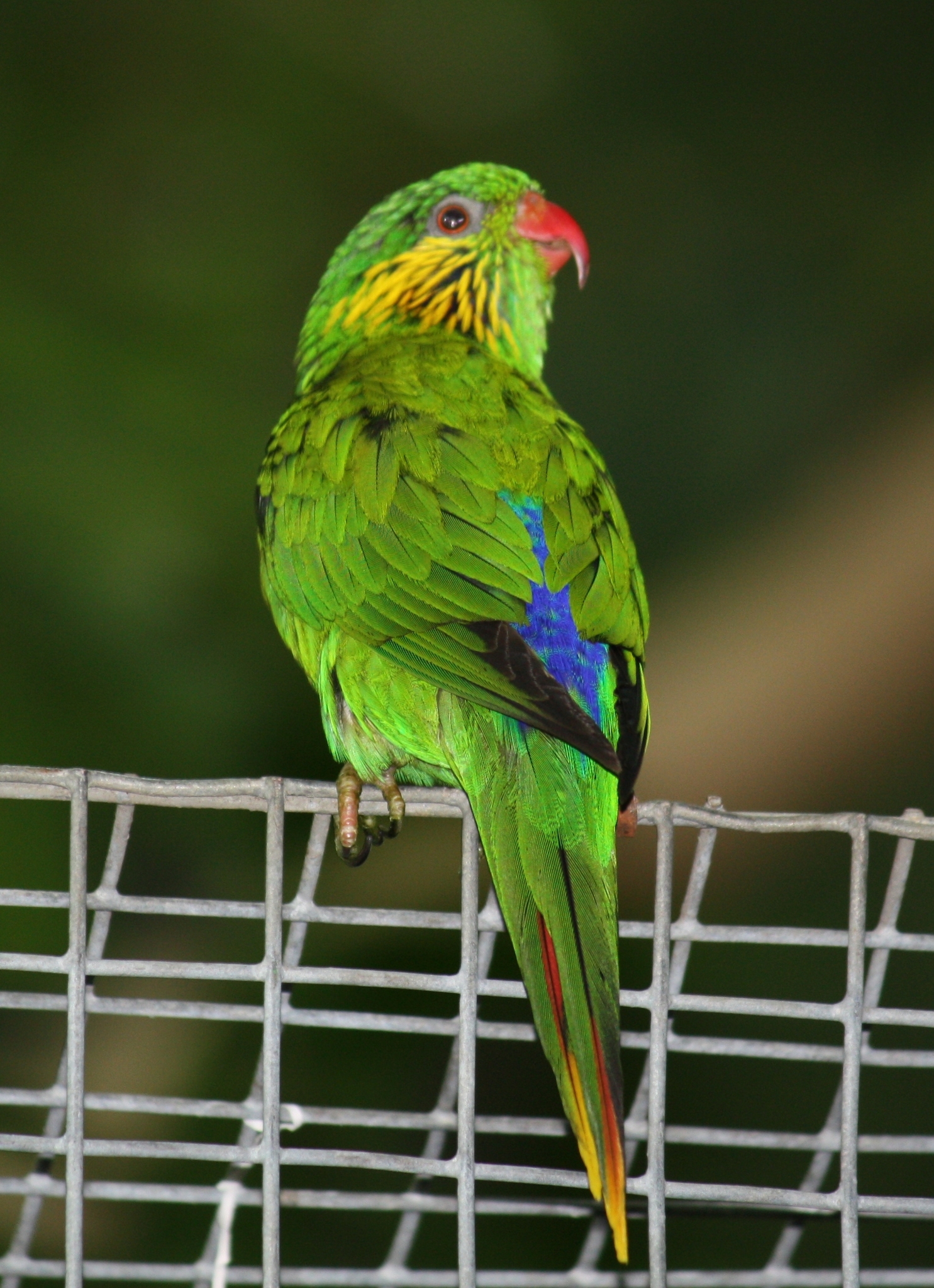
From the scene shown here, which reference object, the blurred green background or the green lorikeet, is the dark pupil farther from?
the blurred green background

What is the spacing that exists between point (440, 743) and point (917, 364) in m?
2.99

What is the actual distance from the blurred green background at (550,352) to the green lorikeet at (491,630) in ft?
4.14

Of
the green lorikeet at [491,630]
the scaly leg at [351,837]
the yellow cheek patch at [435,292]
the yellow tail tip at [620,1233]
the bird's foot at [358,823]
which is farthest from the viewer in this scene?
the yellow cheek patch at [435,292]

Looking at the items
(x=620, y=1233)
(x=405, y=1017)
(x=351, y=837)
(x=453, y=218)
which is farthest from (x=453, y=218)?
(x=620, y=1233)

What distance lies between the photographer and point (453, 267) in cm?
248

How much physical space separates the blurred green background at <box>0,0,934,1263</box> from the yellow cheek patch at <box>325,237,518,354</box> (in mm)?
1026

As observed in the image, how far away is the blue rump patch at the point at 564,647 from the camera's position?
158 cm

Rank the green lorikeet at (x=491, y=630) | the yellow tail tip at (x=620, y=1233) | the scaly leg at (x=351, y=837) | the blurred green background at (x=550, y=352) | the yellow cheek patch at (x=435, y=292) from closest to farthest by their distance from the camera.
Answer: the yellow tail tip at (x=620, y=1233) < the green lorikeet at (x=491, y=630) < the scaly leg at (x=351, y=837) < the yellow cheek patch at (x=435, y=292) < the blurred green background at (x=550, y=352)

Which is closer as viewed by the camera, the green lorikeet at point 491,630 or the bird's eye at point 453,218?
the green lorikeet at point 491,630

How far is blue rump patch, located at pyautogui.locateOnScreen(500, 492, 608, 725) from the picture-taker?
5.18 ft

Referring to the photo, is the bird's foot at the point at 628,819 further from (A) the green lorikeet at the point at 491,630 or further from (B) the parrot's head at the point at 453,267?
(B) the parrot's head at the point at 453,267

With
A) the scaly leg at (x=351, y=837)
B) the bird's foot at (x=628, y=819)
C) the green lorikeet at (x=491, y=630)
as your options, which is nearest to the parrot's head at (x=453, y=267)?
the green lorikeet at (x=491, y=630)

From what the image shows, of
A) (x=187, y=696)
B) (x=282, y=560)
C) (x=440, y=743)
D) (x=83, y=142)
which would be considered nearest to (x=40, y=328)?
(x=83, y=142)

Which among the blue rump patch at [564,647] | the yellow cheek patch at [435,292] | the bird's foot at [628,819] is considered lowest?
the bird's foot at [628,819]
